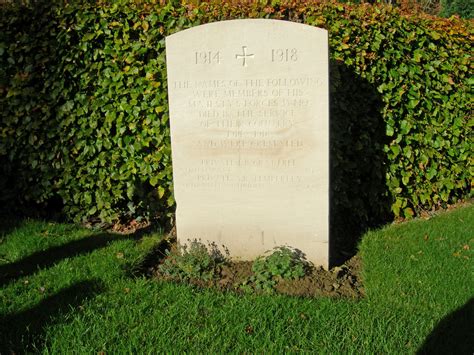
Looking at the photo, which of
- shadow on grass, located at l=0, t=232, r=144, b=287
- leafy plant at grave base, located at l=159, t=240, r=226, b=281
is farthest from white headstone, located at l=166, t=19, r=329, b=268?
shadow on grass, located at l=0, t=232, r=144, b=287

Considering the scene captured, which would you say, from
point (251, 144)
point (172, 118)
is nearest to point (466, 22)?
point (251, 144)

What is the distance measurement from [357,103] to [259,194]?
145cm

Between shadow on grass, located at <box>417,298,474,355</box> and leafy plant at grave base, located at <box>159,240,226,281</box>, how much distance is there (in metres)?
1.65

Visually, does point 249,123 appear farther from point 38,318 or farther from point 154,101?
point 38,318

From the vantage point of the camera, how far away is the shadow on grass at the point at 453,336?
10.5 ft

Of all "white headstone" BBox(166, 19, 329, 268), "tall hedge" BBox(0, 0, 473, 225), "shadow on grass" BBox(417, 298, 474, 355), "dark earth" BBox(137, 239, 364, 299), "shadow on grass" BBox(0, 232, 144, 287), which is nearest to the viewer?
"shadow on grass" BBox(417, 298, 474, 355)

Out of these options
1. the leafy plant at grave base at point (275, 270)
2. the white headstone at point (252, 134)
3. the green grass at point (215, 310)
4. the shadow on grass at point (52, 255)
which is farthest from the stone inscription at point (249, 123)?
the shadow on grass at point (52, 255)

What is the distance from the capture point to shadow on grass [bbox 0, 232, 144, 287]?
4.29 m

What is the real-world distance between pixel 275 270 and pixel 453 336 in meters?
1.31

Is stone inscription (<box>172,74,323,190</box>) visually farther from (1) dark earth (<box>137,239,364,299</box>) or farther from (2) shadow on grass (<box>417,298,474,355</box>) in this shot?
(2) shadow on grass (<box>417,298,474,355</box>)

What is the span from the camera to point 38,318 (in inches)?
139

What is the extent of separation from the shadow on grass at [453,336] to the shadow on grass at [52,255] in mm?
2813

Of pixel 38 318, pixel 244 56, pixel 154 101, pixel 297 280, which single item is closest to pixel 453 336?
pixel 297 280

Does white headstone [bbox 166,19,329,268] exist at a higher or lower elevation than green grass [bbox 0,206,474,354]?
higher
